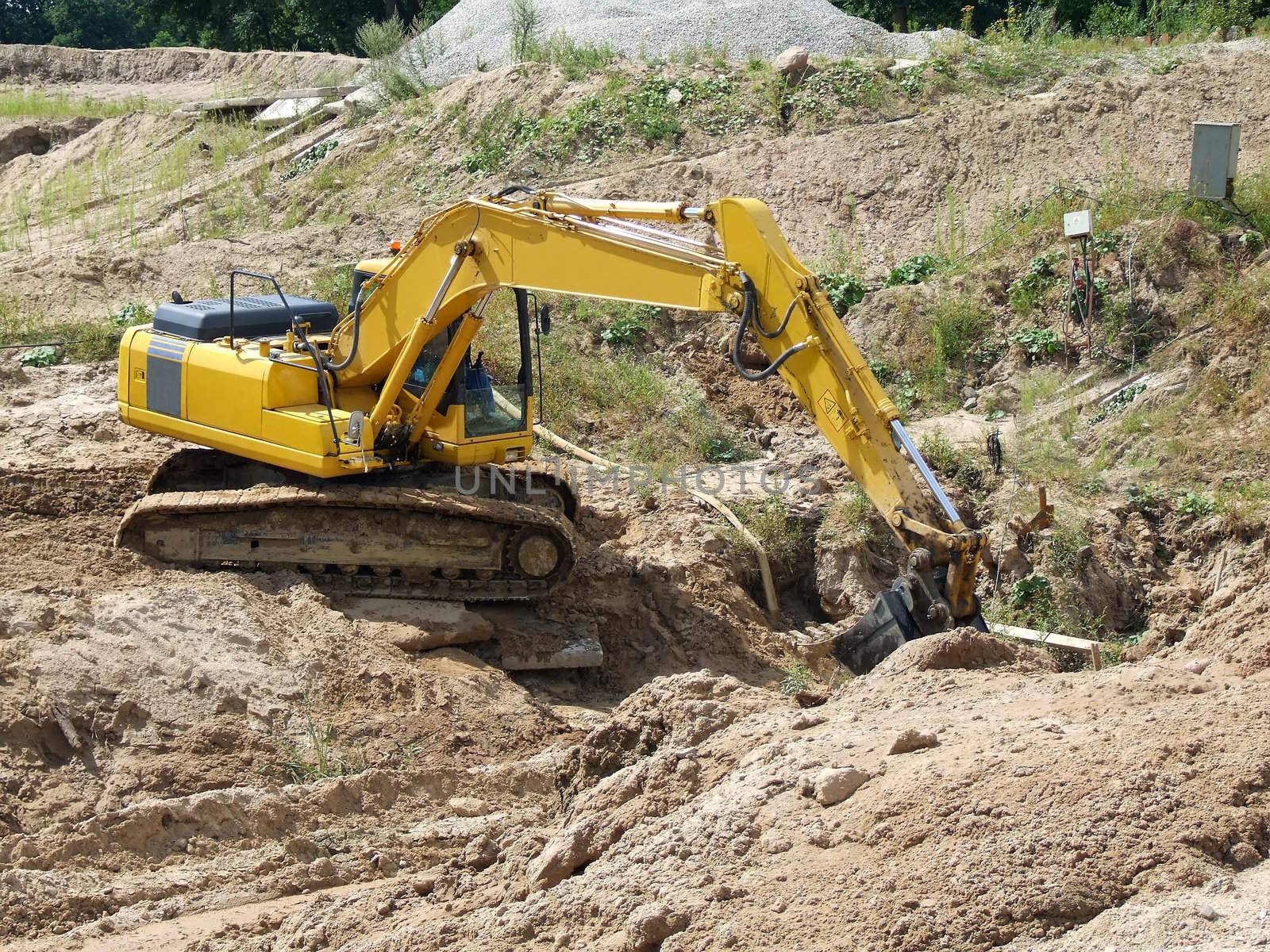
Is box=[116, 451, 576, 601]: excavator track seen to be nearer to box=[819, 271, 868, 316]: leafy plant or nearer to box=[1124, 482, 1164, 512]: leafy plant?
box=[1124, 482, 1164, 512]: leafy plant

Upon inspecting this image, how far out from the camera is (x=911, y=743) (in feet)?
17.5

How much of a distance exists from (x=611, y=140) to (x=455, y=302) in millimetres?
8348

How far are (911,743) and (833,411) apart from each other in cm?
284

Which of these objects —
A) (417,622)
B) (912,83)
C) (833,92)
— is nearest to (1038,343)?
(912,83)

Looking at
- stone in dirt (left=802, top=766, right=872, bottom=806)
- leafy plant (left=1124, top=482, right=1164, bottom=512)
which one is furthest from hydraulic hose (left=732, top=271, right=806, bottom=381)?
leafy plant (left=1124, top=482, right=1164, bottom=512)

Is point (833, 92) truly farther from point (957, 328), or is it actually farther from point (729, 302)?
point (729, 302)

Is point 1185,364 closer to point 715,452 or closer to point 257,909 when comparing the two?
point 715,452

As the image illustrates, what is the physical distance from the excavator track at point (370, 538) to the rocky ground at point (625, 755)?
303mm

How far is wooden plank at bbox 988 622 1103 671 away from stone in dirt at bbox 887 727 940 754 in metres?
3.60

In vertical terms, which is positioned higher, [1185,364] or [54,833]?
[1185,364]

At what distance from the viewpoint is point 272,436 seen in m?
9.95

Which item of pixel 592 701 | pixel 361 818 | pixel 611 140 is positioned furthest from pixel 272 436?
pixel 611 140

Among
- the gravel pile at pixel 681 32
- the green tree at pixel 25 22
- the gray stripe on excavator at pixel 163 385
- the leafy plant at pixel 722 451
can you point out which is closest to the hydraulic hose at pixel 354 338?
the gray stripe on excavator at pixel 163 385

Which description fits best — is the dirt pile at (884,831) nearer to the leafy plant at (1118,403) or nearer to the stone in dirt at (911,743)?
the stone in dirt at (911,743)
